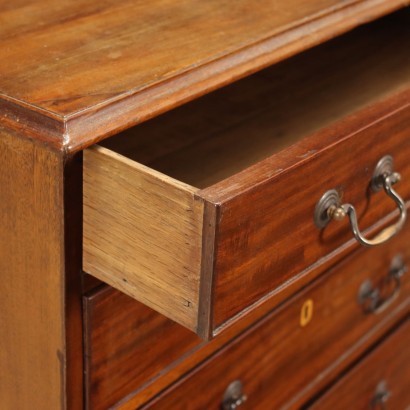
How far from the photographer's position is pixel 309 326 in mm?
1058

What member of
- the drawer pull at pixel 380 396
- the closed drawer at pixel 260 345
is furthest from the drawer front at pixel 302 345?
the drawer pull at pixel 380 396

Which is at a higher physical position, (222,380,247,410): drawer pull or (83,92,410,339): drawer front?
(83,92,410,339): drawer front

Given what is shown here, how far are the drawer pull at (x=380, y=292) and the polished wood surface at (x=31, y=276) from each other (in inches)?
19.4

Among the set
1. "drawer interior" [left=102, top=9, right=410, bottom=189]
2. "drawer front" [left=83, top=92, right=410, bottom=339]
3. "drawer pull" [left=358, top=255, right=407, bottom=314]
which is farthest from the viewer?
"drawer pull" [left=358, top=255, right=407, bottom=314]

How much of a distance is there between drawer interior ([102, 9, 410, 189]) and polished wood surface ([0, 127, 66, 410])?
0.49 ft

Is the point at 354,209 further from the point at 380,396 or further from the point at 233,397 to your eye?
the point at 380,396

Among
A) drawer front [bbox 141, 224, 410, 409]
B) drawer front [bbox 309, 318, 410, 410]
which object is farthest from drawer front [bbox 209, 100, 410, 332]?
drawer front [bbox 309, 318, 410, 410]

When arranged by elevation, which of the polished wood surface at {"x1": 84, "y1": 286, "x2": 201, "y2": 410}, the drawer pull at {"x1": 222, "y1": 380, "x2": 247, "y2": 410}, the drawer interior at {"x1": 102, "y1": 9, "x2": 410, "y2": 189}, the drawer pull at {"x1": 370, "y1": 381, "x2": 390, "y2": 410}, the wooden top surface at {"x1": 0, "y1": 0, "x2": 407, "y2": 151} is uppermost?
the wooden top surface at {"x1": 0, "y1": 0, "x2": 407, "y2": 151}

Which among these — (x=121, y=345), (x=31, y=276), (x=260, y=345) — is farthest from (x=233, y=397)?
(x=31, y=276)

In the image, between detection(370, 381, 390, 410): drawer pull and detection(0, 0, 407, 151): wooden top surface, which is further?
detection(370, 381, 390, 410): drawer pull

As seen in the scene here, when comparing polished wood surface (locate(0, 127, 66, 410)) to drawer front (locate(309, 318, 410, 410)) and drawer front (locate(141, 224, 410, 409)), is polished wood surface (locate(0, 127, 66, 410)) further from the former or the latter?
drawer front (locate(309, 318, 410, 410))

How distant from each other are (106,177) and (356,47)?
0.58m

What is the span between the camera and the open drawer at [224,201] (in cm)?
63

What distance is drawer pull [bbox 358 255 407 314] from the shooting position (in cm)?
114
